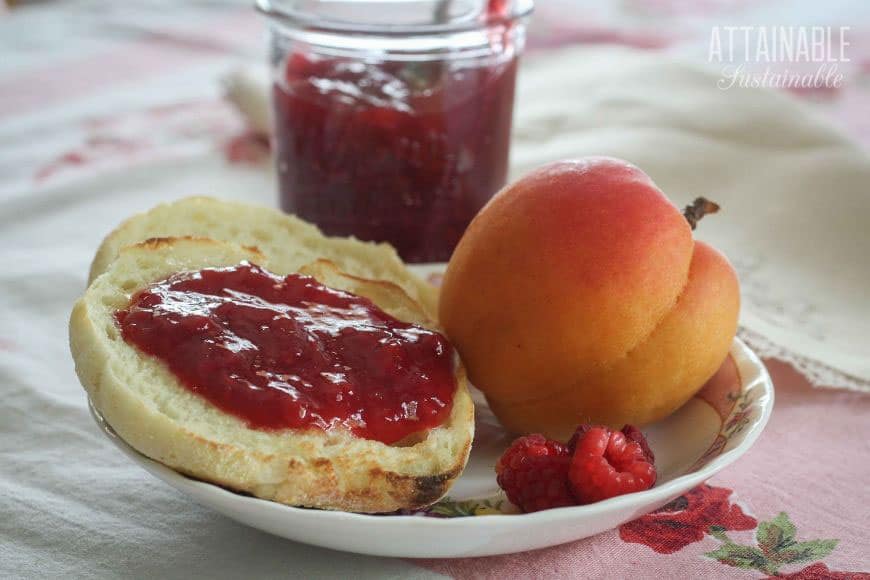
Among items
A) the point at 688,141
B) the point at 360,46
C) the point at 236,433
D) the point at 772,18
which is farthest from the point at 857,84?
the point at 236,433

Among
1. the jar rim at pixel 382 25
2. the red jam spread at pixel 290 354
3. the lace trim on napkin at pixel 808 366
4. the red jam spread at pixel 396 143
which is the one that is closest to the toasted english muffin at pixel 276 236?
the red jam spread at pixel 290 354

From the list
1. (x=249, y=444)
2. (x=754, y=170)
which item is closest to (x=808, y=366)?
(x=754, y=170)

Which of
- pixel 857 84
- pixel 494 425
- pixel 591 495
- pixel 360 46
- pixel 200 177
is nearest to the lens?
pixel 591 495

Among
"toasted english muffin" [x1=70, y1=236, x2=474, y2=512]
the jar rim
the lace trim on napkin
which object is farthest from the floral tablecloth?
the jar rim

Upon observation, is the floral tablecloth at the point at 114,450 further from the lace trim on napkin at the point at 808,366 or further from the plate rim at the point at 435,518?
the plate rim at the point at 435,518

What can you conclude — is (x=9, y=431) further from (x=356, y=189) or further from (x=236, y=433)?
(x=356, y=189)

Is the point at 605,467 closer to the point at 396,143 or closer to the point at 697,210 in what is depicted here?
the point at 697,210

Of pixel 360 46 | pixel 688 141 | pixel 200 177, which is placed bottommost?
pixel 200 177
